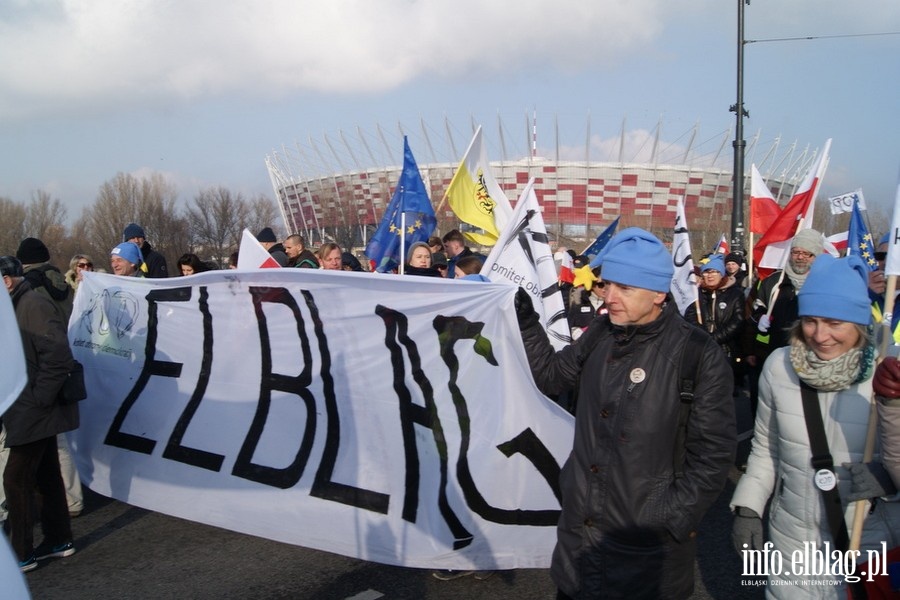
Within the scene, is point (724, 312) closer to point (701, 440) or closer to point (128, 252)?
point (701, 440)

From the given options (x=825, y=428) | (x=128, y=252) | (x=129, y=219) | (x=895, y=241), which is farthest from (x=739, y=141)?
(x=129, y=219)

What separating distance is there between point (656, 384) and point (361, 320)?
2425 mm

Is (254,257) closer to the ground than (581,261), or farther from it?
farther from it

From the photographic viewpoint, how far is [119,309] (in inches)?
231

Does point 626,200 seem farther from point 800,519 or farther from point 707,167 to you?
point 800,519

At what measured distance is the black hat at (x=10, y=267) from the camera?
4.75m

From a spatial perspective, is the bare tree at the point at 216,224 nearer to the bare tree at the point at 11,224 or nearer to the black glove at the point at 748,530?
the bare tree at the point at 11,224

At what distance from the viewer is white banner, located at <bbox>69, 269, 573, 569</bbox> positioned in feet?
13.6

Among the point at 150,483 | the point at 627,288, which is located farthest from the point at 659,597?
the point at 150,483

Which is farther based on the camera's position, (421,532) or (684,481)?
(421,532)

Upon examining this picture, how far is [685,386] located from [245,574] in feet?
10.2

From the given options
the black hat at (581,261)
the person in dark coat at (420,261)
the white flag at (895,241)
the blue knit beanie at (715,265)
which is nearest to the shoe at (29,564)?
the person in dark coat at (420,261)

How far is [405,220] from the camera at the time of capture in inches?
345

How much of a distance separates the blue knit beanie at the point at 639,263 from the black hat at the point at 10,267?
3.79 meters
